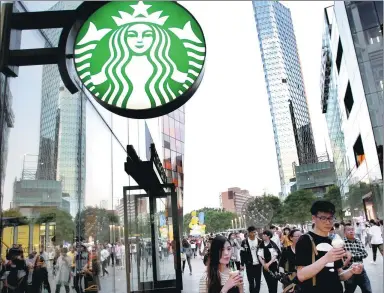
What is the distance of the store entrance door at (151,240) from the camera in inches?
320

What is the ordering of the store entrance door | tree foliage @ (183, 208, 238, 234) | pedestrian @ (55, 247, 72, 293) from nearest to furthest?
A: pedestrian @ (55, 247, 72, 293), the store entrance door, tree foliage @ (183, 208, 238, 234)

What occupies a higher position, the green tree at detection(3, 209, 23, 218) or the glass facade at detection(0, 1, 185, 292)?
the glass facade at detection(0, 1, 185, 292)

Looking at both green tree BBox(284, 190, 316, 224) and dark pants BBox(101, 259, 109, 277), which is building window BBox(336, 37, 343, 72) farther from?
green tree BBox(284, 190, 316, 224)

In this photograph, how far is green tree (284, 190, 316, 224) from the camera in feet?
216

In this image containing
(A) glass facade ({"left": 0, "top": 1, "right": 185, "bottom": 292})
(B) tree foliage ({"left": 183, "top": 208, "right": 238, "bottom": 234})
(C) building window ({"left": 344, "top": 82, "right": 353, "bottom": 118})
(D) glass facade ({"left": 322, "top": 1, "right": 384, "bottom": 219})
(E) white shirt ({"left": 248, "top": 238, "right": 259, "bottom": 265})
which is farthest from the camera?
(B) tree foliage ({"left": 183, "top": 208, "right": 238, "bottom": 234})

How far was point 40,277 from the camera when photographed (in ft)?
11.3

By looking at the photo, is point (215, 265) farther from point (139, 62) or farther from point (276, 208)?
point (276, 208)

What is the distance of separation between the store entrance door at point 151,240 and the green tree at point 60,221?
11.5 ft

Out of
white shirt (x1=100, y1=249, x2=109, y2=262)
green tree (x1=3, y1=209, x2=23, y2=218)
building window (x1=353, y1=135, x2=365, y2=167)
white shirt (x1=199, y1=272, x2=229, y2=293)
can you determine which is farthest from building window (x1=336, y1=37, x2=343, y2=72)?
green tree (x1=3, y1=209, x2=23, y2=218)

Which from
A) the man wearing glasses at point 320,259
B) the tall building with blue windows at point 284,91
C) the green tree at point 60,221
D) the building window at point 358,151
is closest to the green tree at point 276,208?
the building window at point 358,151

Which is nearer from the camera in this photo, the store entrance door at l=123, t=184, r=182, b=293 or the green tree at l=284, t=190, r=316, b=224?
the store entrance door at l=123, t=184, r=182, b=293

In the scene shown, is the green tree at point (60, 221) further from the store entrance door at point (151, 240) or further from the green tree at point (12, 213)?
the store entrance door at point (151, 240)

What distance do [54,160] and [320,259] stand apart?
2883 mm

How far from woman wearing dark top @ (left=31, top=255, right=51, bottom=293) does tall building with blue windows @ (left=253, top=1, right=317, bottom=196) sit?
140064 mm
